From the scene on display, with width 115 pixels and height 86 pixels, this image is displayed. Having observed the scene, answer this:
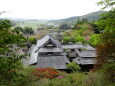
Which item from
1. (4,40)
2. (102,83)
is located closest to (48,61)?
(102,83)

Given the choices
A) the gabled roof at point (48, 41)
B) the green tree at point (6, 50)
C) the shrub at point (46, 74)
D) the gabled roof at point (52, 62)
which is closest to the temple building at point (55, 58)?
the gabled roof at point (52, 62)

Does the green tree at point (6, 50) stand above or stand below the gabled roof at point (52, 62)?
above

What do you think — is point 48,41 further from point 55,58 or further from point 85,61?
point 85,61

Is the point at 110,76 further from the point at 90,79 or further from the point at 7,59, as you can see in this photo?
the point at 7,59

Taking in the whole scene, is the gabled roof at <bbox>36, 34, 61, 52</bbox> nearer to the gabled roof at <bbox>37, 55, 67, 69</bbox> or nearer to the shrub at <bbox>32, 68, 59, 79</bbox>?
the gabled roof at <bbox>37, 55, 67, 69</bbox>

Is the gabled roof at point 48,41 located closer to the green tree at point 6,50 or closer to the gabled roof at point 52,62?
the gabled roof at point 52,62

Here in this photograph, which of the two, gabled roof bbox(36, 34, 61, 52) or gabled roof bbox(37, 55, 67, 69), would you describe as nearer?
gabled roof bbox(37, 55, 67, 69)

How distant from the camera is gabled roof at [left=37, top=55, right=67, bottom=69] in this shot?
2079cm

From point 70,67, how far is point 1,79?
16056mm

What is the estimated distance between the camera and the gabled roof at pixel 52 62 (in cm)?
2079

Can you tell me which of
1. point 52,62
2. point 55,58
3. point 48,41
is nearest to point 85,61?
point 55,58

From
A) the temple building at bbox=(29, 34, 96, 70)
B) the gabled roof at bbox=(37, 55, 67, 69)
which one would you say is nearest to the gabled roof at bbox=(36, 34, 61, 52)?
the temple building at bbox=(29, 34, 96, 70)

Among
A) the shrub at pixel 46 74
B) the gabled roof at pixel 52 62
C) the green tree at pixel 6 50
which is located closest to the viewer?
the green tree at pixel 6 50

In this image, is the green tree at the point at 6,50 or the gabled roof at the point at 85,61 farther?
the gabled roof at the point at 85,61
